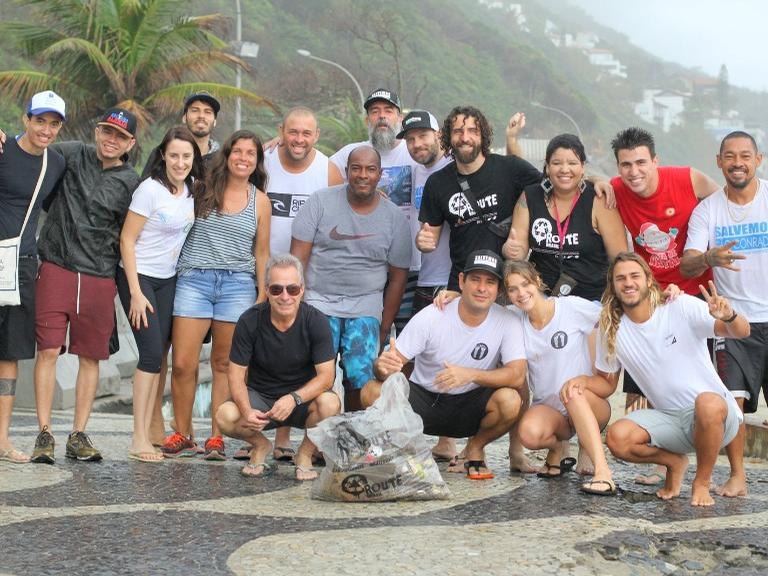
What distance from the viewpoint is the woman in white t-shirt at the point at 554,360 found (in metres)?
6.94

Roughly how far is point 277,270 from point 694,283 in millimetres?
2554

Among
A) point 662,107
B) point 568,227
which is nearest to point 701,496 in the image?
point 568,227

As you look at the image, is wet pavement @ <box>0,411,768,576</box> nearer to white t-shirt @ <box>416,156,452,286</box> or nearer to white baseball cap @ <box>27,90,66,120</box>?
white t-shirt @ <box>416,156,452,286</box>

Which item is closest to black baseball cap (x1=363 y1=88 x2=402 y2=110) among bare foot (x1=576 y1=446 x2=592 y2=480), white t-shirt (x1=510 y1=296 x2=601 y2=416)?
white t-shirt (x1=510 y1=296 x2=601 y2=416)

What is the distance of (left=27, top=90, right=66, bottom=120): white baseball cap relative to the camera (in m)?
7.11

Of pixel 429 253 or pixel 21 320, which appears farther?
pixel 429 253

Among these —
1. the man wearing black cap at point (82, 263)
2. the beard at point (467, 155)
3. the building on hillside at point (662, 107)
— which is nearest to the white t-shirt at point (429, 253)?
the beard at point (467, 155)

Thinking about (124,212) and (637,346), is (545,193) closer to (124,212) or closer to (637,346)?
(637,346)

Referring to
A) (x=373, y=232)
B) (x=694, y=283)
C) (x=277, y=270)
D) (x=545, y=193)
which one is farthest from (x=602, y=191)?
(x=277, y=270)

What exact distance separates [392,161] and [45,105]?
95.3 inches

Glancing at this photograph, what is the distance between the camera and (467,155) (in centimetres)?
740

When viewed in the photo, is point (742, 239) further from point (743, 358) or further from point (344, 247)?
point (344, 247)

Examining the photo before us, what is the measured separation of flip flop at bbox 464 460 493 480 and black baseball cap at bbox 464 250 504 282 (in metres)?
1.16

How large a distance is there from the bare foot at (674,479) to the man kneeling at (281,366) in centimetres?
197
